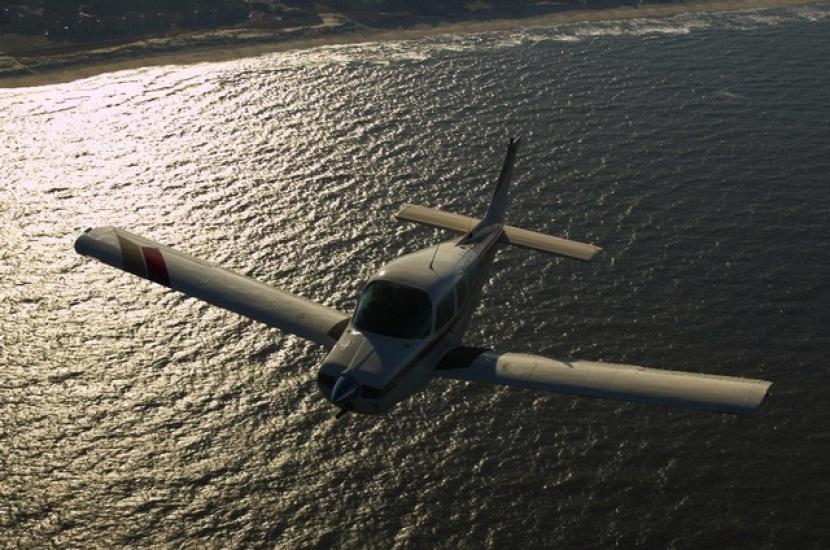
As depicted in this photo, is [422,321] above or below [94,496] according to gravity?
above

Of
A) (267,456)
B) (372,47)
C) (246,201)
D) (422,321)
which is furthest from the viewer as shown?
(372,47)

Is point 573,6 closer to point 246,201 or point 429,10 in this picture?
point 429,10

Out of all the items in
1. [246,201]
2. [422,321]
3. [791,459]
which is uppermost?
[422,321]

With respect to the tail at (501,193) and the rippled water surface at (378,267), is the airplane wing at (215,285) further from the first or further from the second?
the tail at (501,193)

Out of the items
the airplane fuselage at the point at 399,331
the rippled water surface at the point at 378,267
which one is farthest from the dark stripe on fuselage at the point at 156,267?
the airplane fuselage at the point at 399,331

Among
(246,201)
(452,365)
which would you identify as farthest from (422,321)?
(246,201)

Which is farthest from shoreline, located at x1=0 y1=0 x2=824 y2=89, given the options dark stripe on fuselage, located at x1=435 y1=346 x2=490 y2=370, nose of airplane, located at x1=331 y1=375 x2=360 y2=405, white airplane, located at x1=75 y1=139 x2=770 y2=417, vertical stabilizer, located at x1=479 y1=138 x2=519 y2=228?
nose of airplane, located at x1=331 y1=375 x2=360 y2=405

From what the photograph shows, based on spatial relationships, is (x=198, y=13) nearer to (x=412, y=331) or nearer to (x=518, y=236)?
(x=518, y=236)

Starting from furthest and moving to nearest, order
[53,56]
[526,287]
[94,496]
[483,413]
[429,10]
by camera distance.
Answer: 1. [429,10]
2. [53,56]
3. [526,287]
4. [483,413]
5. [94,496]

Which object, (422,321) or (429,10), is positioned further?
(429,10)
